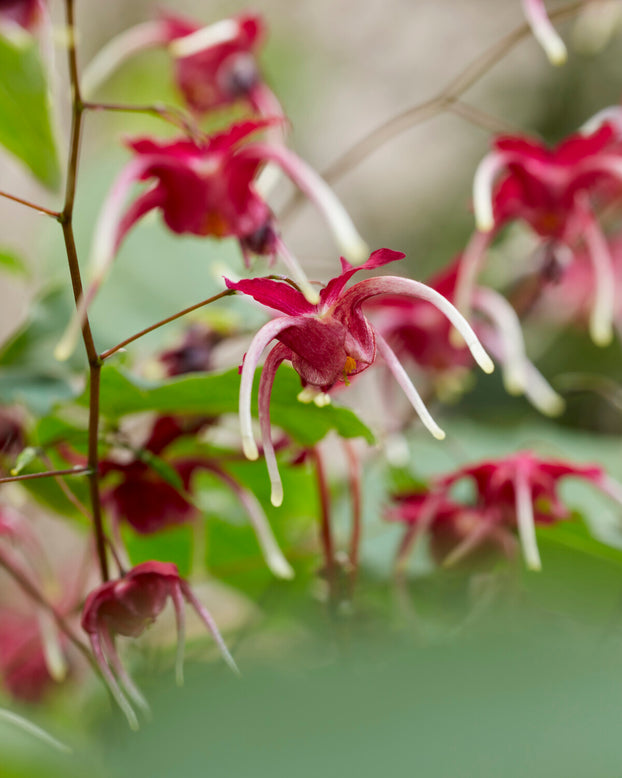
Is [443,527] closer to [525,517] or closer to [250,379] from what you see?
[525,517]

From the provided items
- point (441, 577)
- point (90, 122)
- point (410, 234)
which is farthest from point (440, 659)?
point (90, 122)

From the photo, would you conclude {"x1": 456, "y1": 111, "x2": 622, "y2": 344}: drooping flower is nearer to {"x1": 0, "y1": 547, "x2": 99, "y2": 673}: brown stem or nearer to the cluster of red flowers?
the cluster of red flowers

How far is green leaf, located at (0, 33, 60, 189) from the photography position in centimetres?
28

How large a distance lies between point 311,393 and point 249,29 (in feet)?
0.79

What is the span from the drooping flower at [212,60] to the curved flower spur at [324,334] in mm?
205

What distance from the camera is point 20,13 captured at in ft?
1.15

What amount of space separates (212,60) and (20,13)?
0.09 m

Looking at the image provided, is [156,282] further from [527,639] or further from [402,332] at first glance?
[527,639]

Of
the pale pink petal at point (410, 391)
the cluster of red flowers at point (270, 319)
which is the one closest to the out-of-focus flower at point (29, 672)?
the cluster of red flowers at point (270, 319)

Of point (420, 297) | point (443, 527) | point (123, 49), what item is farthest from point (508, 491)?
point (123, 49)

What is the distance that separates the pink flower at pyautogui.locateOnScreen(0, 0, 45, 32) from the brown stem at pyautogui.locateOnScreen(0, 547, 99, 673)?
0.66 feet

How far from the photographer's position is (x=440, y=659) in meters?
0.11

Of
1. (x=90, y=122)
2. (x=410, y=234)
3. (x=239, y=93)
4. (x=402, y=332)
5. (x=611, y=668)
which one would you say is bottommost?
(x=611, y=668)

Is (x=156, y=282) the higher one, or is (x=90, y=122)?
(x=90, y=122)
